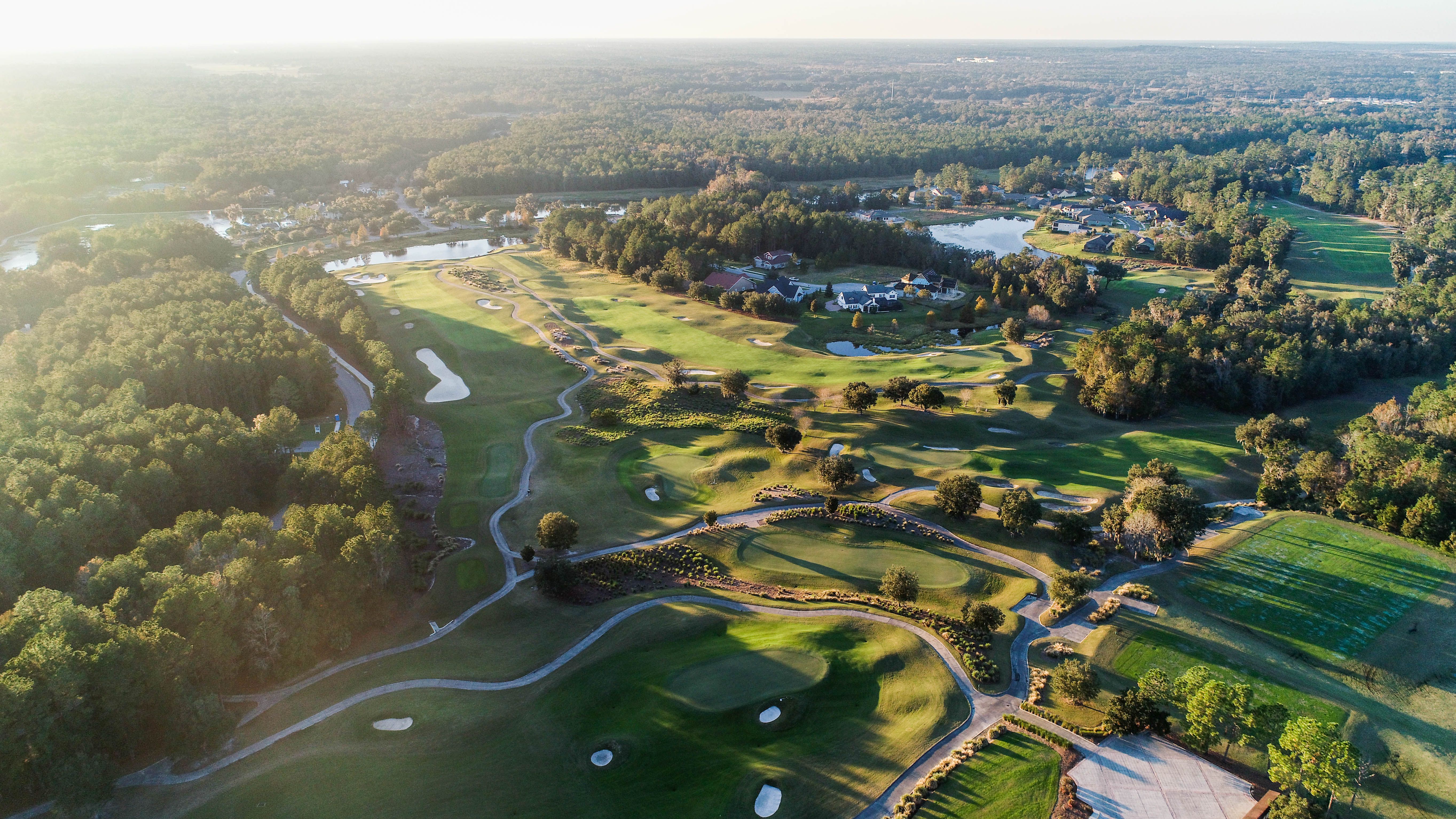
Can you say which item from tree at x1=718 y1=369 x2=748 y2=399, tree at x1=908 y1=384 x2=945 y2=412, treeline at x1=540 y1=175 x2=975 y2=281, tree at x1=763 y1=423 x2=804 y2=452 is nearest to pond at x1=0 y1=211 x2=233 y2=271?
treeline at x1=540 y1=175 x2=975 y2=281

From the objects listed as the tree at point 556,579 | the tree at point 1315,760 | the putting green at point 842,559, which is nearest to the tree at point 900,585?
the putting green at point 842,559

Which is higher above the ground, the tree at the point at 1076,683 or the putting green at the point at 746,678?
the tree at the point at 1076,683

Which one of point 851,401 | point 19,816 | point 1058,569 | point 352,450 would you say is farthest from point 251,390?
point 1058,569

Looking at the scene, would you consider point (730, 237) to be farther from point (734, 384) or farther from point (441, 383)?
point (441, 383)

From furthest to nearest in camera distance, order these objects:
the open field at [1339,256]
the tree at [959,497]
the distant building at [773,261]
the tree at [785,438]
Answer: the distant building at [773,261], the open field at [1339,256], the tree at [785,438], the tree at [959,497]

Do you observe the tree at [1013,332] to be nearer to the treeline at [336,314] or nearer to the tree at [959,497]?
the tree at [959,497]

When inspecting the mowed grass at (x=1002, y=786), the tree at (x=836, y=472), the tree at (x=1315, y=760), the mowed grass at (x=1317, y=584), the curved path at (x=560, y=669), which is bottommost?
the curved path at (x=560, y=669)
